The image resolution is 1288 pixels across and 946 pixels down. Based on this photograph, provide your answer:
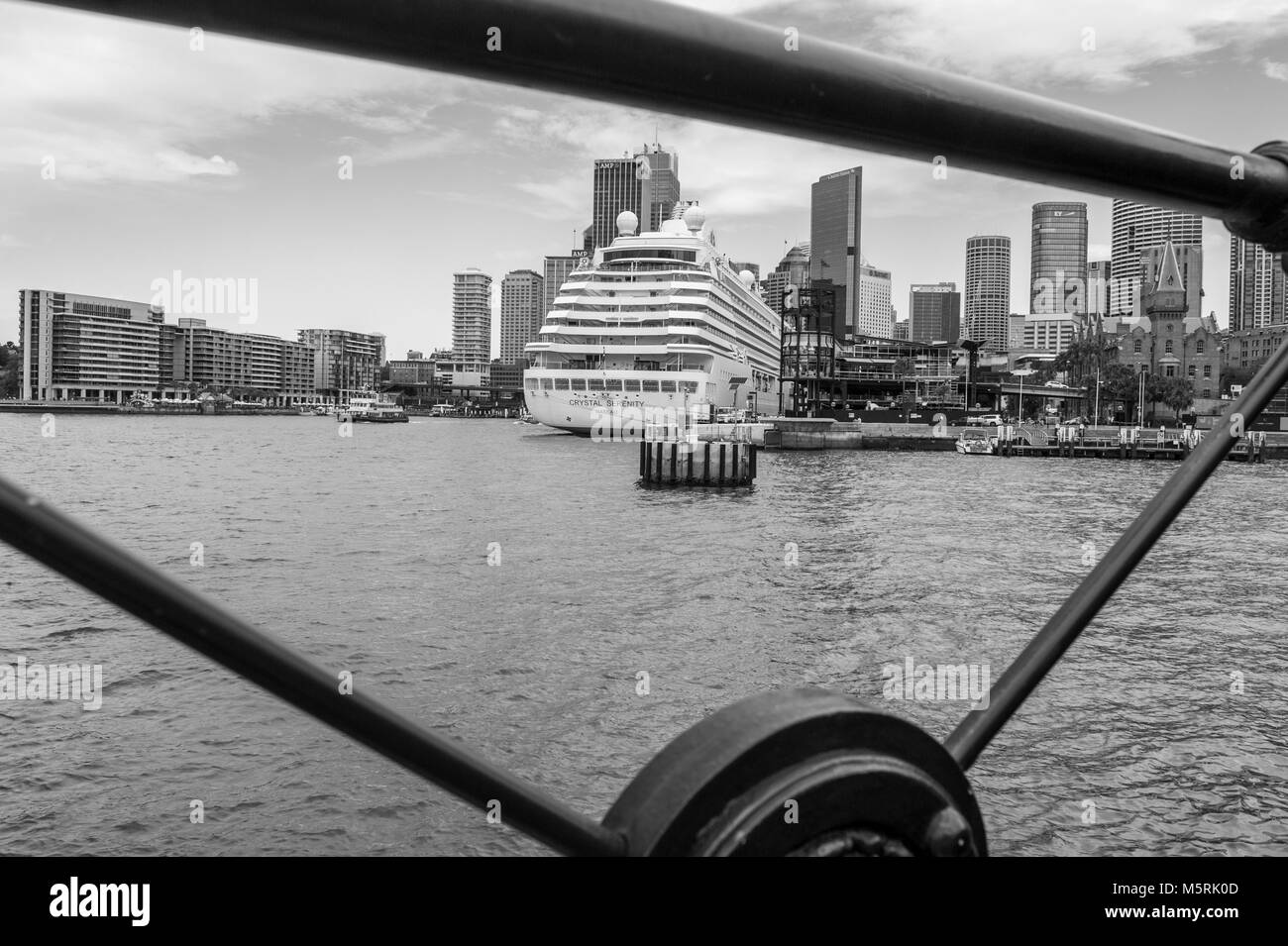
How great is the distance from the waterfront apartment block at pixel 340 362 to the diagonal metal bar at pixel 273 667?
16756cm

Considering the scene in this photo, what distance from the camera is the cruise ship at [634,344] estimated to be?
65938 millimetres

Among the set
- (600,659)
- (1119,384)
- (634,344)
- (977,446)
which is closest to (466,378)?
(1119,384)

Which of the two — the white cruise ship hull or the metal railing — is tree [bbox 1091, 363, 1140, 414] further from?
the metal railing

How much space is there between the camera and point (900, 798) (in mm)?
978

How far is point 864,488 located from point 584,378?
33057mm

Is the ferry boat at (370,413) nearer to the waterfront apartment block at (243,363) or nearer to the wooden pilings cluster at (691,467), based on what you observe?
the waterfront apartment block at (243,363)

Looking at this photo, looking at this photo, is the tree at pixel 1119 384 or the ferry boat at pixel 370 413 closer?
the tree at pixel 1119 384

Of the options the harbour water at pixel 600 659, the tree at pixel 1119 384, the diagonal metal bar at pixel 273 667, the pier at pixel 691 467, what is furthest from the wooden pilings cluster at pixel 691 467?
the tree at pixel 1119 384

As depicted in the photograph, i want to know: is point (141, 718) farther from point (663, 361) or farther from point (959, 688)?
point (663, 361)

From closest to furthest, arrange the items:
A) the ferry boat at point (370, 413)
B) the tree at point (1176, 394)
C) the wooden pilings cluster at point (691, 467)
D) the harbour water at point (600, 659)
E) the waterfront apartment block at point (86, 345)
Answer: the harbour water at point (600, 659), the wooden pilings cluster at point (691, 467), the waterfront apartment block at point (86, 345), the tree at point (1176, 394), the ferry boat at point (370, 413)

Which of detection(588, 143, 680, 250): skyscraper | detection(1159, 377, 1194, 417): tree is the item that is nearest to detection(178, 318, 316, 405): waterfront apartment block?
detection(588, 143, 680, 250): skyscraper
